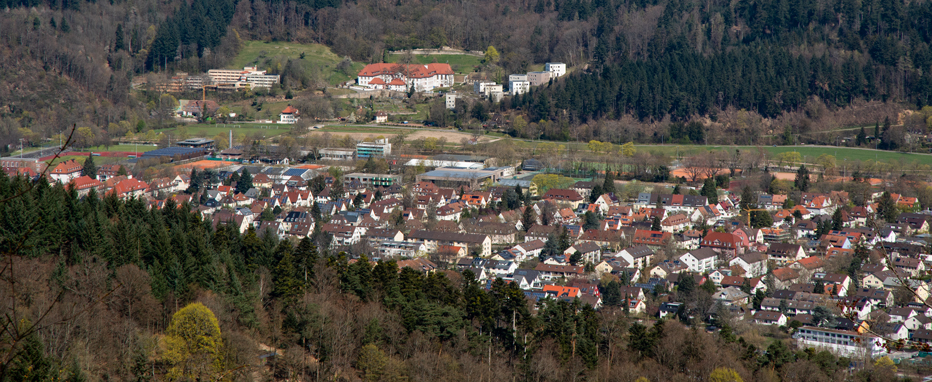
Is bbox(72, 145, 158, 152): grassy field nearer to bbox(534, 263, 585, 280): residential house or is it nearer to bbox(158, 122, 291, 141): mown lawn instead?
bbox(158, 122, 291, 141): mown lawn

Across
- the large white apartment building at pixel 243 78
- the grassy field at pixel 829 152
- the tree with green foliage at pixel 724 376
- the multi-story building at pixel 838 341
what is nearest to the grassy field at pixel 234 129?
the large white apartment building at pixel 243 78

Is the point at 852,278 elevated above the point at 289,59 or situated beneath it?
situated beneath

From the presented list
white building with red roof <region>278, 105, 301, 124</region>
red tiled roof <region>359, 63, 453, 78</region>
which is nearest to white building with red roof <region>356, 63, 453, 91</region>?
red tiled roof <region>359, 63, 453, 78</region>

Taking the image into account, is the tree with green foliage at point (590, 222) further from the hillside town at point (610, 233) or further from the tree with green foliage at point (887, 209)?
the tree with green foliage at point (887, 209)

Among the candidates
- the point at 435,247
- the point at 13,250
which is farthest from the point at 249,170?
the point at 13,250

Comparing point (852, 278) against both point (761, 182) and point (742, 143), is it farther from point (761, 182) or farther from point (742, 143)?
point (742, 143)

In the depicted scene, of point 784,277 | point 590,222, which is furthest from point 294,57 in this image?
point 784,277

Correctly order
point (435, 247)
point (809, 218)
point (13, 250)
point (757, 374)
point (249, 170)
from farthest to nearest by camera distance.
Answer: point (249, 170) → point (809, 218) → point (435, 247) → point (757, 374) → point (13, 250)

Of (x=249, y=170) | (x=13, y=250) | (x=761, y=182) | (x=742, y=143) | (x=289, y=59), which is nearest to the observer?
(x=13, y=250)
